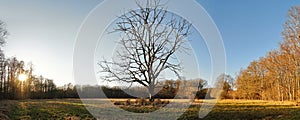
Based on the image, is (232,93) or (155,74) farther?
(232,93)

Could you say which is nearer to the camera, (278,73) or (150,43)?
(150,43)

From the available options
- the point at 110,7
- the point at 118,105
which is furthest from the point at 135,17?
the point at 110,7

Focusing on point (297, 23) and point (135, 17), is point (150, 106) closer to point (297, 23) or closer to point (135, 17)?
point (135, 17)

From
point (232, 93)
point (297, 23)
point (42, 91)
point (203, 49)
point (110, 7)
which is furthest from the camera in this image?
point (232, 93)

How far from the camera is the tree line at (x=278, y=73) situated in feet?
88.5

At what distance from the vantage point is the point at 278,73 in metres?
43.2

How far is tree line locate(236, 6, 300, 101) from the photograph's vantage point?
88.5ft

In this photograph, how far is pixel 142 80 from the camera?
17922mm

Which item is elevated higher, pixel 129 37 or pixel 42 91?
pixel 129 37

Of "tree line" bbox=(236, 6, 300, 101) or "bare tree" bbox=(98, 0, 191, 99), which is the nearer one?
"bare tree" bbox=(98, 0, 191, 99)

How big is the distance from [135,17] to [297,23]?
736 inches

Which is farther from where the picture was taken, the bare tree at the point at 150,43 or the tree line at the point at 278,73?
the tree line at the point at 278,73

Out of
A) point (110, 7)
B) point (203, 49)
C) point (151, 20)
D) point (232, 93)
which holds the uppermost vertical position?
point (151, 20)

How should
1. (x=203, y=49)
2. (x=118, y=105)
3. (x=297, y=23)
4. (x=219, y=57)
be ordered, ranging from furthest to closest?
(x=297, y=23)
(x=118, y=105)
(x=203, y=49)
(x=219, y=57)
